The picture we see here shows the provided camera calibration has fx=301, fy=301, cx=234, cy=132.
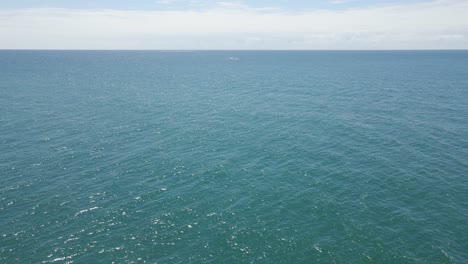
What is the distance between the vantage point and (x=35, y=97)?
130500mm

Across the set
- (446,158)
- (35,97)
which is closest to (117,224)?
(446,158)

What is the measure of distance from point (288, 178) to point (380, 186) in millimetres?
17835

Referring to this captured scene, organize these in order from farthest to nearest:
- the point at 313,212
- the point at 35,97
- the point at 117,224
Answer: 1. the point at 35,97
2. the point at 313,212
3. the point at 117,224

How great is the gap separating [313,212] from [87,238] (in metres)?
36.2

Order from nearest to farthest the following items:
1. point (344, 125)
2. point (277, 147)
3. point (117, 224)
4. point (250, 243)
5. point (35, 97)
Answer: point (250, 243) → point (117, 224) → point (277, 147) → point (344, 125) → point (35, 97)

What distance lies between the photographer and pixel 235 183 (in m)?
61.5

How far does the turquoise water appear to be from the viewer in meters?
43.5

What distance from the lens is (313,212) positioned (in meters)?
51.6

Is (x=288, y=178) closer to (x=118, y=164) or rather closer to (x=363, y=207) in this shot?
(x=363, y=207)

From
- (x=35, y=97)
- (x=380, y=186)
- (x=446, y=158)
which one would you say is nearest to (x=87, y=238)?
(x=380, y=186)

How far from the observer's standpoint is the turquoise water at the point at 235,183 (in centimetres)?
4347

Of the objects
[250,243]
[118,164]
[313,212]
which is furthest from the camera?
[118,164]

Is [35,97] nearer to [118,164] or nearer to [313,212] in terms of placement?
[118,164]

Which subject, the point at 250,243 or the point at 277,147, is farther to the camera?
the point at 277,147
